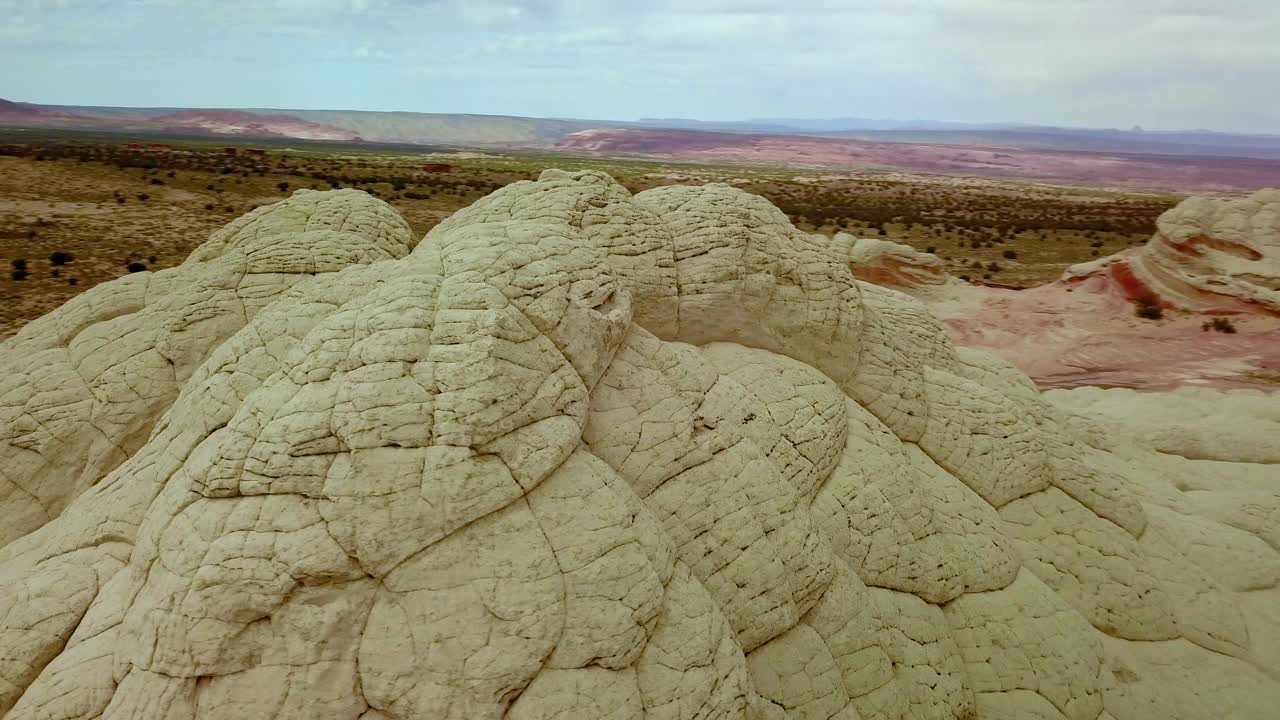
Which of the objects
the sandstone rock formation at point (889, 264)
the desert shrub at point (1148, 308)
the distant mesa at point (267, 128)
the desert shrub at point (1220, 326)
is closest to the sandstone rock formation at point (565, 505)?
the desert shrub at point (1220, 326)

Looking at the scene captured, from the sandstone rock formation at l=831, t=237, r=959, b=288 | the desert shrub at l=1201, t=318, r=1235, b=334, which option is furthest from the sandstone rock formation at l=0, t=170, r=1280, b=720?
the sandstone rock formation at l=831, t=237, r=959, b=288

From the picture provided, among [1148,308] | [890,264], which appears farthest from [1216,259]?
[890,264]

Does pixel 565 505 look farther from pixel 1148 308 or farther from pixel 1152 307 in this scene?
pixel 1152 307

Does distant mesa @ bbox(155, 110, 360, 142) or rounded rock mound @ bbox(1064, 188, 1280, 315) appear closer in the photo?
rounded rock mound @ bbox(1064, 188, 1280, 315)

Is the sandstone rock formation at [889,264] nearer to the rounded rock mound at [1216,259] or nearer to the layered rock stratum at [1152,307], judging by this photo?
the layered rock stratum at [1152,307]

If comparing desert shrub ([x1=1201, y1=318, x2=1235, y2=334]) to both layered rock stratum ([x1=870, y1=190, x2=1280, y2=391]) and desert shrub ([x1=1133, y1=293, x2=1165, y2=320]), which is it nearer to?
layered rock stratum ([x1=870, y1=190, x2=1280, y2=391])

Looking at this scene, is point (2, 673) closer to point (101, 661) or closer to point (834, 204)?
point (101, 661)

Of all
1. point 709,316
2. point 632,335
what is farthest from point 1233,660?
point 632,335
